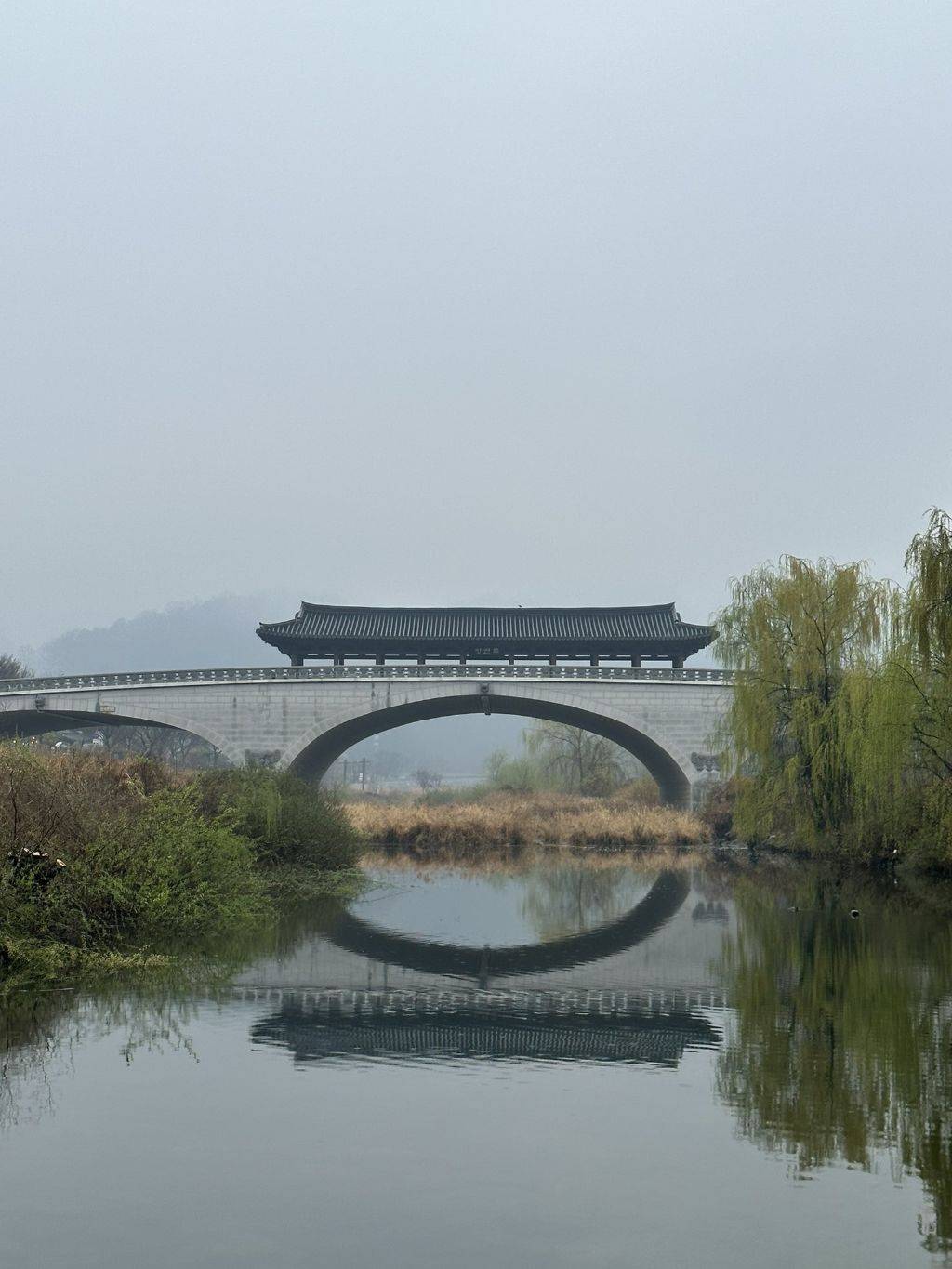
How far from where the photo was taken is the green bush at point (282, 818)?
57.8 feet

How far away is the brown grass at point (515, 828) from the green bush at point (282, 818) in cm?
927

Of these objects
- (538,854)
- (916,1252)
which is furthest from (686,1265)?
(538,854)

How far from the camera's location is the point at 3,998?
347 inches

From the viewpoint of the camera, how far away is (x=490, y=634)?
40.8 metres

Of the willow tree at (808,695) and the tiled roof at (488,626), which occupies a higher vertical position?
the tiled roof at (488,626)

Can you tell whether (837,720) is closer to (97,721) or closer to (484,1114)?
(484,1114)

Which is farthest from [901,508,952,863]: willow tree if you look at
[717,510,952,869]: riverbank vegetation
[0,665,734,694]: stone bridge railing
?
[0,665,734,694]: stone bridge railing

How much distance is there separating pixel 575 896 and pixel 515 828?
467 inches

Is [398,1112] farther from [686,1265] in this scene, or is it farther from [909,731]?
[909,731]

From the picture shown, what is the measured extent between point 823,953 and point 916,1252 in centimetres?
774

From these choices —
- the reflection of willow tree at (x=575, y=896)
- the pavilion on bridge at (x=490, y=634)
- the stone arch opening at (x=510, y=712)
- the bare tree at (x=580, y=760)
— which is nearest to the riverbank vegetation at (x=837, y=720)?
the reflection of willow tree at (x=575, y=896)

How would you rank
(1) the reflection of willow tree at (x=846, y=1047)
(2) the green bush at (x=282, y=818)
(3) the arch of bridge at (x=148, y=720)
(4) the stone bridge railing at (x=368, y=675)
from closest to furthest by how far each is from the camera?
(1) the reflection of willow tree at (x=846, y=1047)
(2) the green bush at (x=282, y=818)
(4) the stone bridge railing at (x=368, y=675)
(3) the arch of bridge at (x=148, y=720)

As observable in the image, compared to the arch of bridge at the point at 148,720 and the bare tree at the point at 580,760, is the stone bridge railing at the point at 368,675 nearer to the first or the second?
the arch of bridge at the point at 148,720

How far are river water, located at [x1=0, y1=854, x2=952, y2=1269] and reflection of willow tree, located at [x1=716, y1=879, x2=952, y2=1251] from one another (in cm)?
3
